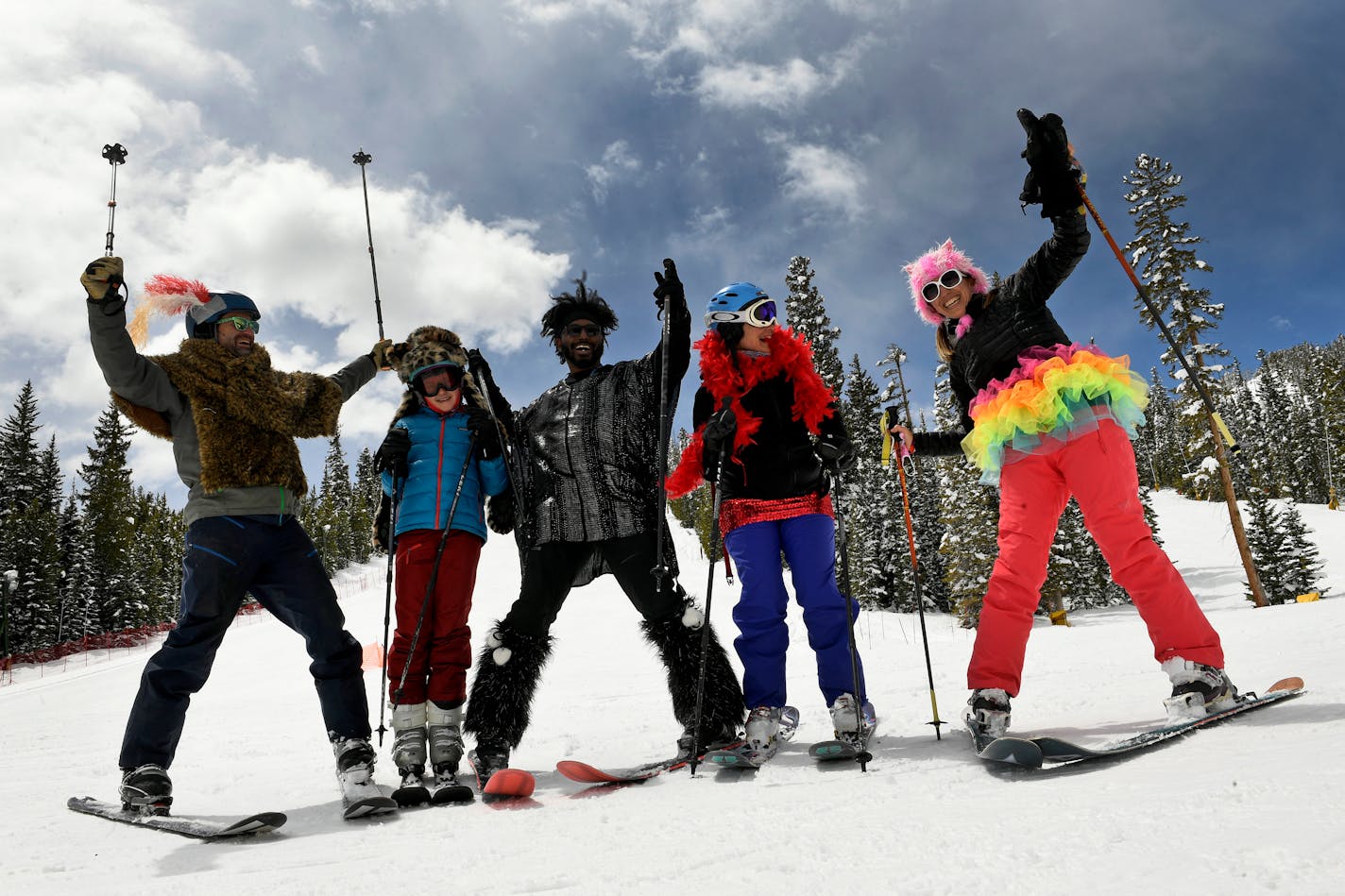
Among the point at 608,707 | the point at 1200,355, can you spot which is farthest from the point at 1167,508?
the point at 608,707

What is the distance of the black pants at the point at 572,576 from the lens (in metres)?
3.74

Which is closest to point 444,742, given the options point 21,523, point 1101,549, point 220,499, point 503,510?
point 503,510

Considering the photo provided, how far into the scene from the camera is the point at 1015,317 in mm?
3475

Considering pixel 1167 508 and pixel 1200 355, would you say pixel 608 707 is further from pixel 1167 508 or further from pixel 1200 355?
pixel 1167 508

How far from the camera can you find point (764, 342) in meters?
4.01

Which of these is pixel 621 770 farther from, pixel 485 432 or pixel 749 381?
pixel 749 381

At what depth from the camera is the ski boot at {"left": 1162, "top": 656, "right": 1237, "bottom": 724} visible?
2832mm

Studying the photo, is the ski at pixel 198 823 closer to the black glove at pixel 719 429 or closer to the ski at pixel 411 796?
the ski at pixel 411 796

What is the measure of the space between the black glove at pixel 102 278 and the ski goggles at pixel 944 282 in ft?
12.6

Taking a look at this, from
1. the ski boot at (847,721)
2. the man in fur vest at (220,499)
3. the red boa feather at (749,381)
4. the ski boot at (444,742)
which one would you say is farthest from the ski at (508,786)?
the red boa feather at (749,381)

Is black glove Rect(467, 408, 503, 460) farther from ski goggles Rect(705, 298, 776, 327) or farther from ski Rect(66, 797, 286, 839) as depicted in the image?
ski Rect(66, 797, 286, 839)

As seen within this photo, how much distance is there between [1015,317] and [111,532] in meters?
50.9

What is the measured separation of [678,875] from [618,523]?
211 cm

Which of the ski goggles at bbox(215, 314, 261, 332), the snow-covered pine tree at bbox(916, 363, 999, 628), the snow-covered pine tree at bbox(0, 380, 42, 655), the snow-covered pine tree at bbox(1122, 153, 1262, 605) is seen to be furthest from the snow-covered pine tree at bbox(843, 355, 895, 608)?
the snow-covered pine tree at bbox(0, 380, 42, 655)
